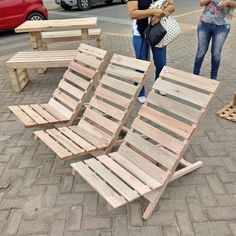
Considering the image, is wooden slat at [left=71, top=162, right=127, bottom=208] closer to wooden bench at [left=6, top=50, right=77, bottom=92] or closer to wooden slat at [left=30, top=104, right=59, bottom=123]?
wooden slat at [left=30, top=104, right=59, bottom=123]

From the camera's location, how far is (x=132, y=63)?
3.40 meters

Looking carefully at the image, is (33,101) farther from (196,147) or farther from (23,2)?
(23,2)

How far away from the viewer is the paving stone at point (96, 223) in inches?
100

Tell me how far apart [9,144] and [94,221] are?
171 cm

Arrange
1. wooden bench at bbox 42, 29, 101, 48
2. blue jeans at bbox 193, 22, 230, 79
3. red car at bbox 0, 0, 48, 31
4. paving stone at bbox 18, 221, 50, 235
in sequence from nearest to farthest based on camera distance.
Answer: paving stone at bbox 18, 221, 50, 235, blue jeans at bbox 193, 22, 230, 79, wooden bench at bbox 42, 29, 101, 48, red car at bbox 0, 0, 48, 31

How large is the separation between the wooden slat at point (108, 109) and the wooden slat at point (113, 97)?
7 centimetres

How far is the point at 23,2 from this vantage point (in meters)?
9.94

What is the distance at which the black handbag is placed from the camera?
12.6 feet

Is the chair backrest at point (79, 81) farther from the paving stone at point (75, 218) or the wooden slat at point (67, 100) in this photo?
the paving stone at point (75, 218)

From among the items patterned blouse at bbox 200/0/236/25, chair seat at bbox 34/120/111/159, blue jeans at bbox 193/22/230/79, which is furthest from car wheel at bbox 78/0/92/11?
chair seat at bbox 34/120/111/159

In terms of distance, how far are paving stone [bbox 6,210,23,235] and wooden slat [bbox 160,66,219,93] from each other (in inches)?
70.3

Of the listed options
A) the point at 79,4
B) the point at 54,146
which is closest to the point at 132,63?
the point at 54,146

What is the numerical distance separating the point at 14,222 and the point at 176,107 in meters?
1.67

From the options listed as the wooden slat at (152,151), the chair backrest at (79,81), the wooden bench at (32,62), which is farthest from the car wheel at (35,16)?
the wooden slat at (152,151)
